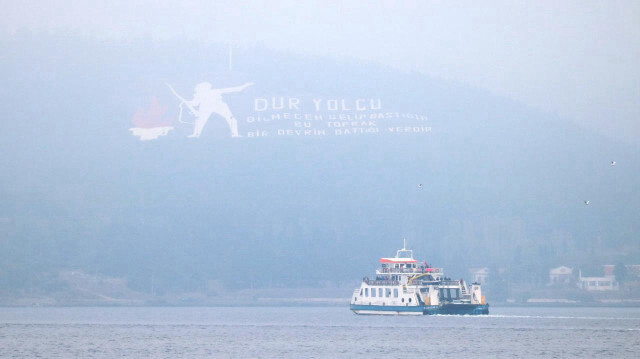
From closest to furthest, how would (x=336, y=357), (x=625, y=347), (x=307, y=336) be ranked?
(x=336, y=357), (x=625, y=347), (x=307, y=336)

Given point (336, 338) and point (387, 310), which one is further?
point (387, 310)

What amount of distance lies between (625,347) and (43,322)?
304 ft

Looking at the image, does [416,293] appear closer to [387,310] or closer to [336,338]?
[387,310]

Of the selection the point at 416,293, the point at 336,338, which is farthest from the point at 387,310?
the point at 336,338

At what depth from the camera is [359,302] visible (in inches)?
7072

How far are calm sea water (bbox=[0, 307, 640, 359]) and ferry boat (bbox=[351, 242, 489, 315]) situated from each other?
1.90 meters

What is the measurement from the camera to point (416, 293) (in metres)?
172

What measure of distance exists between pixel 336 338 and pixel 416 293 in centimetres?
3258

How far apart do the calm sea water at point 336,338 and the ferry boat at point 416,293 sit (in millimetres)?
1898

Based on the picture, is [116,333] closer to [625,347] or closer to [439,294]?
[439,294]

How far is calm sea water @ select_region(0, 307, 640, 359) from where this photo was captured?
12225 centimetres

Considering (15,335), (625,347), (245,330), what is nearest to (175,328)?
(245,330)

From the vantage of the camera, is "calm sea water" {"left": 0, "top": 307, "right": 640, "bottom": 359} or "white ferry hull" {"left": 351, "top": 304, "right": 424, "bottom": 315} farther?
"white ferry hull" {"left": 351, "top": 304, "right": 424, "bottom": 315}

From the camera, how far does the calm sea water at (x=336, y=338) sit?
122 meters
